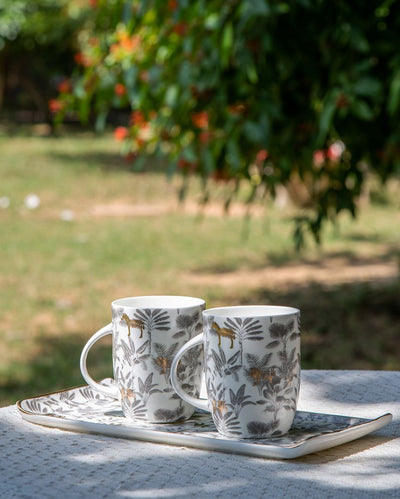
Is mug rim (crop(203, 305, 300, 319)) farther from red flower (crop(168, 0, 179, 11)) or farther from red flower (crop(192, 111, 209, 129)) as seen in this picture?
red flower (crop(192, 111, 209, 129))

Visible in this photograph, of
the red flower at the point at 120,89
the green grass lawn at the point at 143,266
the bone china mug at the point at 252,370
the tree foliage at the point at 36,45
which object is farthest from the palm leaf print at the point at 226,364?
the tree foliage at the point at 36,45

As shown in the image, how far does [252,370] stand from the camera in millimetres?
1051

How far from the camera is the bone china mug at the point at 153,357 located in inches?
44.3

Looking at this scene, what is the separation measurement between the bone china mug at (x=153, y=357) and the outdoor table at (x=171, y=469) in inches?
2.4

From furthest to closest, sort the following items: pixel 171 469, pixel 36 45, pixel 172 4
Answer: pixel 36 45, pixel 172 4, pixel 171 469

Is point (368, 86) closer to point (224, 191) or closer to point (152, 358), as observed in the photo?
point (152, 358)

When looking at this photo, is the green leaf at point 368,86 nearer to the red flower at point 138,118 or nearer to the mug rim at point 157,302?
the red flower at point 138,118

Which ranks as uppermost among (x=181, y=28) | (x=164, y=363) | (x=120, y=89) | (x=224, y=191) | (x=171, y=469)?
(x=181, y=28)

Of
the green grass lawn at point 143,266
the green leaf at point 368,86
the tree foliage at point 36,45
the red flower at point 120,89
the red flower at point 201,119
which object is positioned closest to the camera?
the green leaf at point 368,86

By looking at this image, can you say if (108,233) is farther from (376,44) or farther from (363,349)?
(376,44)

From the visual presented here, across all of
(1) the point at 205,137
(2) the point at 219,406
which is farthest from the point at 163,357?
(1) the point at 205,137

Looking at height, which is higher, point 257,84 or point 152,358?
point 257,84

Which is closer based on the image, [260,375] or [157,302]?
[260,375]

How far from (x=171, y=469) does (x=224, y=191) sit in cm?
390
